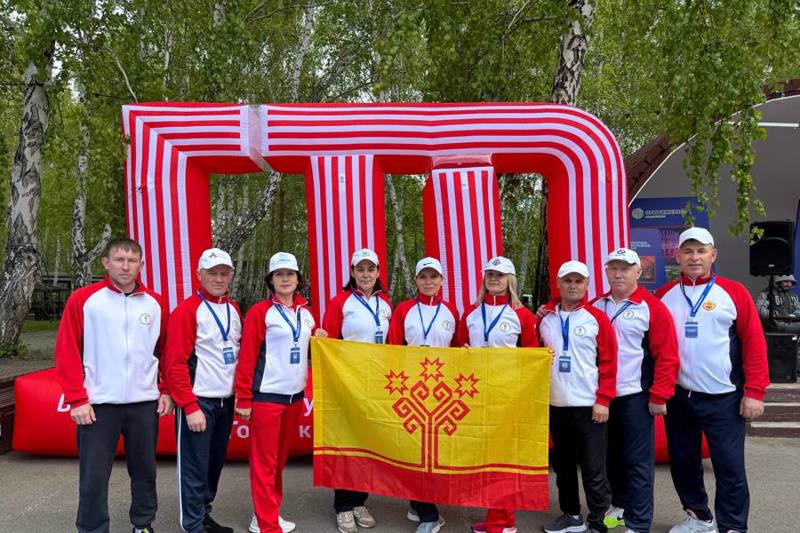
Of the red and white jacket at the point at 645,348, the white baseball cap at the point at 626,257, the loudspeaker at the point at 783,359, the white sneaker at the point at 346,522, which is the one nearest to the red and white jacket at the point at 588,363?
the red and white jacket at the point at 645,348

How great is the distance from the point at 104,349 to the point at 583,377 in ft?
8.95

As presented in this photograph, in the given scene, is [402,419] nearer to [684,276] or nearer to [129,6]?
[684,276]

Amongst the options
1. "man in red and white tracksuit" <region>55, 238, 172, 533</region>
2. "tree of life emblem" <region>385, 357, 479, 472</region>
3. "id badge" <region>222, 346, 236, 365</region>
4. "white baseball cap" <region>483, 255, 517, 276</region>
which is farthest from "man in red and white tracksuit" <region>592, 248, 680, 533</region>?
"man in red and white tracksuit" <region>55, 238, 172, 533</region>

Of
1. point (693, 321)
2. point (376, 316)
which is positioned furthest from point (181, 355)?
point (693, 321)

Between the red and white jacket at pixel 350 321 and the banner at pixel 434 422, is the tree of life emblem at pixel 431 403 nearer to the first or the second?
the banner at pixel 434 422

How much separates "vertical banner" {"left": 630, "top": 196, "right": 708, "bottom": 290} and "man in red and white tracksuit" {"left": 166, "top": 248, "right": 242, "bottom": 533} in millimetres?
9127

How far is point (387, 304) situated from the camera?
4184 mm

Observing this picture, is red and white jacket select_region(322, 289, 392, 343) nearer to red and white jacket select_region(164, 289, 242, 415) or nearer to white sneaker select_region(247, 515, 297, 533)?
red and white jacket select_region(164, 289, 242, 415)

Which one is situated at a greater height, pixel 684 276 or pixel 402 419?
pixel 684 276

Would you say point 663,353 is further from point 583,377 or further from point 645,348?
point 583,377

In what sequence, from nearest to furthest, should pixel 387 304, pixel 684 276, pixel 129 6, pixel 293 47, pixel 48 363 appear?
pixel 684 276 < pixel 387 304 < pixel 129 6 < pixel 48 363 < pixel 293 47

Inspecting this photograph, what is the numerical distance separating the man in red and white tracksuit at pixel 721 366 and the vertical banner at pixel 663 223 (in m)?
7.62

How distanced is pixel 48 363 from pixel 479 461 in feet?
26.1

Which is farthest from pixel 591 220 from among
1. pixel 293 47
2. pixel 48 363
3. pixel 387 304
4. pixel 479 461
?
pixel 293 47
